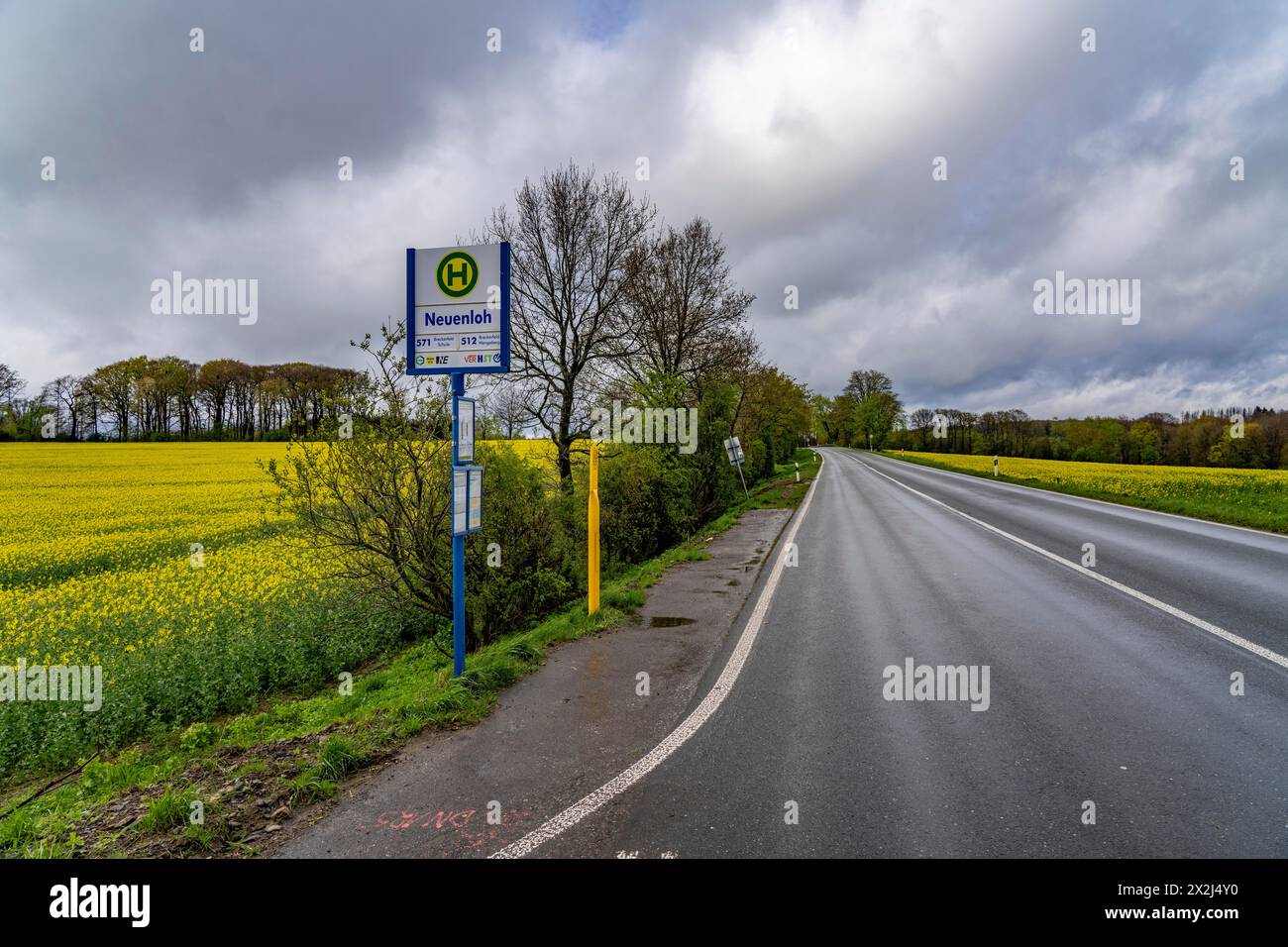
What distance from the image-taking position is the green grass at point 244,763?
3434mm

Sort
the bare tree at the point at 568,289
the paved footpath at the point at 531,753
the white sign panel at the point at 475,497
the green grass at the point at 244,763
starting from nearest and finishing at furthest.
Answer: the paved footpath at the point at 531,753 < the green grass at the point at 244,763 < the white sign panel at the point at 475,497 < the bare tree at the point at 568,289

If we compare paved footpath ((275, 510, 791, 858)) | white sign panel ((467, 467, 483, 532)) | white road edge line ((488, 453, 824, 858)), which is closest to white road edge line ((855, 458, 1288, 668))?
white road edge line ((488, 453, 824, 858))

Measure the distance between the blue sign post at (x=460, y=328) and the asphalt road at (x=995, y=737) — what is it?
2.72 metres

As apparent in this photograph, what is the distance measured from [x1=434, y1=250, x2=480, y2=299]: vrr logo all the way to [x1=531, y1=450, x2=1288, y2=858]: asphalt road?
4.18m

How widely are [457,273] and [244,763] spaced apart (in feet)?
13.8

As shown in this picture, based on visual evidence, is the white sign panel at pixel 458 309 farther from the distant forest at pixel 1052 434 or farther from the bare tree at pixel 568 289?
the distant forest at pixel 1052 434

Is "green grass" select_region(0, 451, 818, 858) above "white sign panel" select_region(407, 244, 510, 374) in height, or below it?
below

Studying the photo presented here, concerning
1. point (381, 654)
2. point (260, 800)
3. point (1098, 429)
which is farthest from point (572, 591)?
point (1098, 429)

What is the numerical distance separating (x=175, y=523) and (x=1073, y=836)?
2383 centimetres

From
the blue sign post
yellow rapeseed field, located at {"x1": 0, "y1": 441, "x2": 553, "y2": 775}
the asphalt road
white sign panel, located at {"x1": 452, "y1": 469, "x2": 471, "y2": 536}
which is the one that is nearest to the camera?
the asphalt road

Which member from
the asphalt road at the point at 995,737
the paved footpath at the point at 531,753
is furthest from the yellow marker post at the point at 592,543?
the asphalt road at the point at 995,737

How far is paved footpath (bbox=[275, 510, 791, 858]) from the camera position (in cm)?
314

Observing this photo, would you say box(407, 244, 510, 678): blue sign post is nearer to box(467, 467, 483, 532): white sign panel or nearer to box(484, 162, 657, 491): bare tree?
box(467, 467, 483, 532): white sign panel

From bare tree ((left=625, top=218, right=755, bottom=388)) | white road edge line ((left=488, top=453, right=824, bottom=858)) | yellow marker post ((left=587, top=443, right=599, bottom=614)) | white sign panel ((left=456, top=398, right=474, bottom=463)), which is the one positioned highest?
bare tree ((left=625, top=218, right=755, bottom=388))
